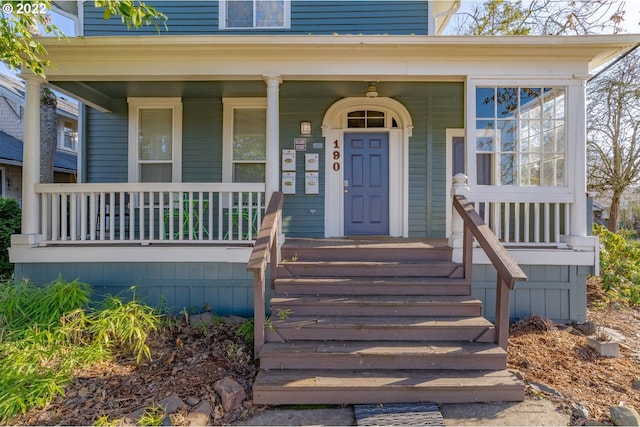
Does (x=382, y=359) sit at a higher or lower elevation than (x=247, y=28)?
lower

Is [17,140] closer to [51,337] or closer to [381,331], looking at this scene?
[51,337]

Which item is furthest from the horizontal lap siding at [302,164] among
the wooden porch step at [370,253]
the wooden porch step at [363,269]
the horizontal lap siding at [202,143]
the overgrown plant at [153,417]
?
the overgrown plant at [153,417]

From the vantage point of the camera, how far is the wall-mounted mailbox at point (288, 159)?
5793 millimetres

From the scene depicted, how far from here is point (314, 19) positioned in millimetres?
6078

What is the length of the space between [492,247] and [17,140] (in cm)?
1369

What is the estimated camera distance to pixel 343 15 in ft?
19.8

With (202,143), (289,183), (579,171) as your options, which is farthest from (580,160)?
(202,143)

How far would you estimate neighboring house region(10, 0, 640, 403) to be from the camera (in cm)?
404

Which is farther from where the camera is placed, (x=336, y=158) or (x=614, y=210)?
(x=614, y=210)

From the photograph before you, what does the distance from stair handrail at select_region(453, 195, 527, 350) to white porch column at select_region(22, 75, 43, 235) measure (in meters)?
5.01

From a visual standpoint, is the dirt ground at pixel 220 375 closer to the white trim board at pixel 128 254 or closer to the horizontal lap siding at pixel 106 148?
the white trim board at pixel 128 254

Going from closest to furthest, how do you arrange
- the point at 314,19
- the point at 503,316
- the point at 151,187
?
the point at 503,316 → the point at 151,187 → the point at 314,19

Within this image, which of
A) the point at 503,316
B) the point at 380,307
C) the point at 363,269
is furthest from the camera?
the point at 363,269

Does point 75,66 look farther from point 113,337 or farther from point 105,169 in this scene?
point 113,337
